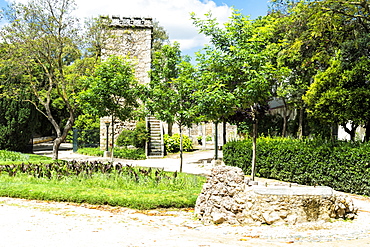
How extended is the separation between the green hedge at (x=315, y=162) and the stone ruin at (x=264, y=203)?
10.2ft

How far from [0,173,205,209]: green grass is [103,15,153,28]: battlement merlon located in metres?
15.8

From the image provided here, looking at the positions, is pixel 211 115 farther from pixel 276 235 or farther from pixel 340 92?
pixel 276 235

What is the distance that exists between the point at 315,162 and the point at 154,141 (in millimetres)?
12940

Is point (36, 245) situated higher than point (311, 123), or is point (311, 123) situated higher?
point (311, 123)

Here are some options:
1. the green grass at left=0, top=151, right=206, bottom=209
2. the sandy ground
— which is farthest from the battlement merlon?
the sandy ground

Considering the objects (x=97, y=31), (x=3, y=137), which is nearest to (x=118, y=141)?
(x=3, y=137)

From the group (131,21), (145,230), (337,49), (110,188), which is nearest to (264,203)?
(145,230)

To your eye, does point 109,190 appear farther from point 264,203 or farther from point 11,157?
point 11,157

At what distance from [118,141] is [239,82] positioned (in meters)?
13.9

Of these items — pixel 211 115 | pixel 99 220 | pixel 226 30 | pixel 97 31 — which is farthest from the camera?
pixel 97 31

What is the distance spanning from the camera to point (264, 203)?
6039 millimetres

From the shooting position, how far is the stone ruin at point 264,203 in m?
6.00

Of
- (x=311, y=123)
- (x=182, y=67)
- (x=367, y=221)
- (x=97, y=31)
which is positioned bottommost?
(x=367, y=221)

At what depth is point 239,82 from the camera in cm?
1066
